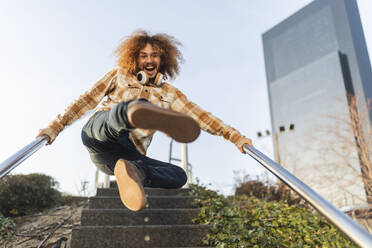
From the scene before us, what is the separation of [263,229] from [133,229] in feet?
3.51

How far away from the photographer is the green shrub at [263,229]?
226cm

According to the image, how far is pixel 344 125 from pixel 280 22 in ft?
69.7

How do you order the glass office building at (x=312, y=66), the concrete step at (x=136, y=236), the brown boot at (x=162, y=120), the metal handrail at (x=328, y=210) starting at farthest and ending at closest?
the glass office building at (x=312, y=66) < the concrete step at (x=136, y=236) < the brown boot at (x=162, y=120) < the metal handrail at (x=328, y=210)

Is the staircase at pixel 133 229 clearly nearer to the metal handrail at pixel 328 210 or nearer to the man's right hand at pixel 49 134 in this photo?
the man's right hand at pixel 49 134

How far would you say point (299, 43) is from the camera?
22266mm

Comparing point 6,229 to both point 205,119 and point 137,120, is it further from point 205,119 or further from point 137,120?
point 137,120

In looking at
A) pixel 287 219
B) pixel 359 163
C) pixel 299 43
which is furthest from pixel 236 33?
pixel 299 43

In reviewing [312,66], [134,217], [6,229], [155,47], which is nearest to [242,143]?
[155,47]

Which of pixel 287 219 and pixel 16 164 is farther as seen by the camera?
pixel 287 219

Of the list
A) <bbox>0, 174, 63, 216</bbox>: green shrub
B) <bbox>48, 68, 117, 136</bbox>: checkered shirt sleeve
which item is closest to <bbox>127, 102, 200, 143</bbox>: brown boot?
<bbox>48, 68, 117, 136</bbox>: checkered shirt sleeve

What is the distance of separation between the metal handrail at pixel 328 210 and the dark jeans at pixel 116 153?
630 millimetres

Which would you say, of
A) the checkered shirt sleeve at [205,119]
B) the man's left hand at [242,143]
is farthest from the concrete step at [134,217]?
the man's left hand at [242,143]

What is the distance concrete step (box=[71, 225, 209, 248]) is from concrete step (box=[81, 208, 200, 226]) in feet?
1.15

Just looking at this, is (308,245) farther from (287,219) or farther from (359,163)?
(359,163)
